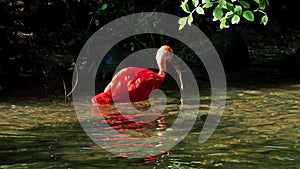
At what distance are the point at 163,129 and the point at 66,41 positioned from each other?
5.59 metres

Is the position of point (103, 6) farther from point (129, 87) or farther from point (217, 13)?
point (217, 13)

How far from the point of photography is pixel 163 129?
5.03 metres

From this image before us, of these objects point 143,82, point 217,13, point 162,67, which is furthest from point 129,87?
point 217,13

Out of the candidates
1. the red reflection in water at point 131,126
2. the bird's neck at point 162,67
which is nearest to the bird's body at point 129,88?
the red reflection in water at point 131,126

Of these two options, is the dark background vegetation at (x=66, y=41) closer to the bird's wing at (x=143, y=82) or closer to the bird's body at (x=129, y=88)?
the bird's body at (x=129, y=88)

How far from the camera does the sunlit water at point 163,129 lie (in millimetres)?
3686

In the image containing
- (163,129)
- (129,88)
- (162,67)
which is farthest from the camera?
(162,67)

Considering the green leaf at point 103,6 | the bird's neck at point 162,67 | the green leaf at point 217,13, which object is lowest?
the bird's neck at point 162,67

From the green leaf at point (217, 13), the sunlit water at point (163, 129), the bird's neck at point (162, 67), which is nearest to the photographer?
the green leaf at point (217, 13)

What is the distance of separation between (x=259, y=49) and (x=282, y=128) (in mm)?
6761

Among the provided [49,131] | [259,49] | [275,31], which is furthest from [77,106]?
[275,31]

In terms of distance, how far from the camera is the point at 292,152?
3945mm

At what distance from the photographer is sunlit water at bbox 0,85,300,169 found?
3686 millimetres

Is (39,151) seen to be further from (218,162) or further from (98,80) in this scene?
(98,80)
